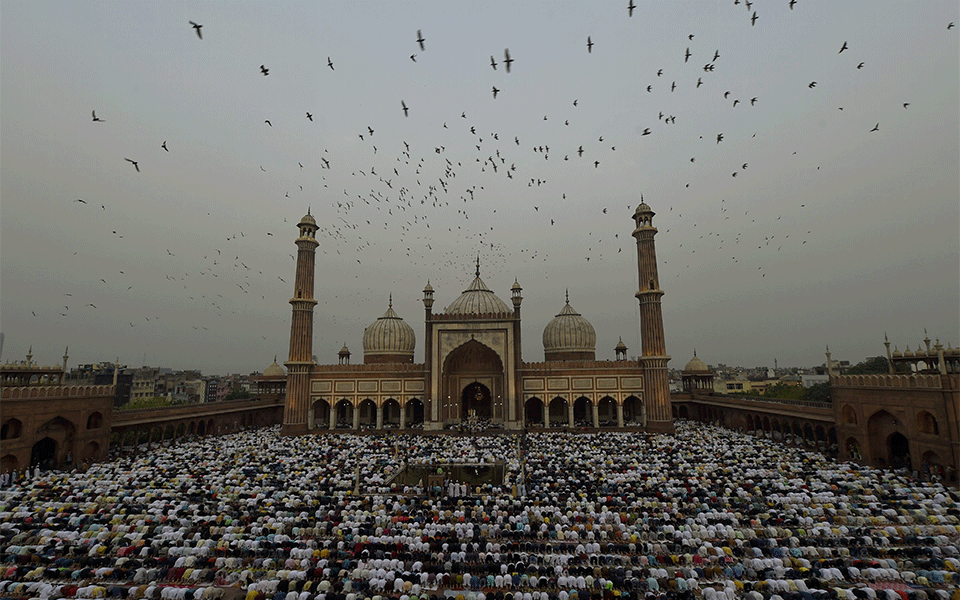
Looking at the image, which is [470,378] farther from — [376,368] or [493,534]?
[493,534]

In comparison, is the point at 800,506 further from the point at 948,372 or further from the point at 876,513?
the point at 948,372

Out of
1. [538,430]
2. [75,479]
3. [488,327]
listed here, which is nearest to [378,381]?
[488,327]

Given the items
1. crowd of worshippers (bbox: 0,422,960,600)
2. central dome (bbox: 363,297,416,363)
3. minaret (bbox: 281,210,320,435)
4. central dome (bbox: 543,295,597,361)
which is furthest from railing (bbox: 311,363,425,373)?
crowd of worshippers (bbox: 0,422,960,600)

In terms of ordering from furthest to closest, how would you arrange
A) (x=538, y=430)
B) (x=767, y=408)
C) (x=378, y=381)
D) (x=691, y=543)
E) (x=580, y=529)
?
(x=378, y=381), (x=538, y=430), (x=767, y=408), (x=580, y=529), (x=691, y=543)

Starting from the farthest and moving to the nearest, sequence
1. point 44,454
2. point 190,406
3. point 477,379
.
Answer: point 477,379 < point 190,406 < point 44,454

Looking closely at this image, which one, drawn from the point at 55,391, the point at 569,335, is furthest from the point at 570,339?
the point at 55,391

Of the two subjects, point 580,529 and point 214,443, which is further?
point 214,443

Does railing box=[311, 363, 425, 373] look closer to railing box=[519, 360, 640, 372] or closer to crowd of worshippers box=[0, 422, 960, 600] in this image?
railing box=[519, 360, 640, 372]
